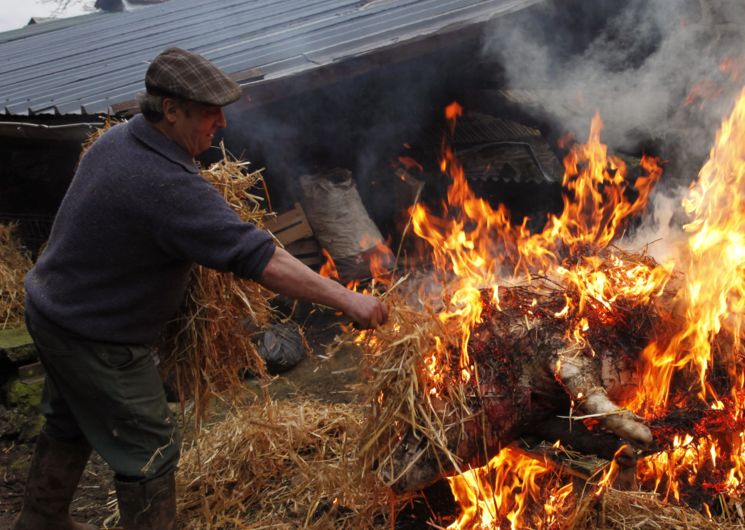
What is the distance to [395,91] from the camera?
8.73 m

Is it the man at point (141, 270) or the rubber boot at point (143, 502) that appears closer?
the man at point (141, 270)

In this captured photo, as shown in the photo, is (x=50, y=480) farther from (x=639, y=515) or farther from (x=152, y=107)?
(x=639, y=515)

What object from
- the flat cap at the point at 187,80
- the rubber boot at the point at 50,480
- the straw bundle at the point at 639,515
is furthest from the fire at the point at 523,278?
the rubber boot at the point at 50,480

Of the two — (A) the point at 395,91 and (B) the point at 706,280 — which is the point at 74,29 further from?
(B) the point at 706,280

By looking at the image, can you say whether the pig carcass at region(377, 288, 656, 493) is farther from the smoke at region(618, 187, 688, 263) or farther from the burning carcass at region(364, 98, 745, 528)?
the smoke at region(618, 187, 688, 263)

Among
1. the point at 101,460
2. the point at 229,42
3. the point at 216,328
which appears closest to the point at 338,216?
the point at 229,42

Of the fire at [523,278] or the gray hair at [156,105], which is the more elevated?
the gray hair at [156,105]

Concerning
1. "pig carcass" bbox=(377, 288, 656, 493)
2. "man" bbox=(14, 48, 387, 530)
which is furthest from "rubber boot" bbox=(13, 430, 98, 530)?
"pig carcass" bbox=(377, 288, 656, 493)

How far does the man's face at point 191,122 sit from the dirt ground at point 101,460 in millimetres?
1249

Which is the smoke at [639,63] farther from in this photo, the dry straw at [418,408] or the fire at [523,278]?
the dry straw at [418,408]

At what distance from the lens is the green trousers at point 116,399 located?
3521 mm

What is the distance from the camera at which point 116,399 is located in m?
3.54

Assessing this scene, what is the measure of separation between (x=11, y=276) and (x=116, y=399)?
4.34m

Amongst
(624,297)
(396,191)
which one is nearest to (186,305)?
(624,297)
